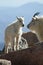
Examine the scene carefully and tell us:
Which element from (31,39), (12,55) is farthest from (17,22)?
(12,55)

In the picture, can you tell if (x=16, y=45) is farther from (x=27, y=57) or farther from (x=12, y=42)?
(x=27, y=57)

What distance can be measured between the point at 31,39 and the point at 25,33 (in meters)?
0.69

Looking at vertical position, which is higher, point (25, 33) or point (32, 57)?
point (25, 33)

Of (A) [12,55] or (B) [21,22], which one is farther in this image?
(B) [21,22]

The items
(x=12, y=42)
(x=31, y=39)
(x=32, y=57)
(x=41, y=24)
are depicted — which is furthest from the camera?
(x=31, y=39)

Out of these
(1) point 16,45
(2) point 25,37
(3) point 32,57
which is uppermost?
(2) point 25,37

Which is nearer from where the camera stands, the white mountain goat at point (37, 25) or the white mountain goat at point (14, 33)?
the white mountain goat at point (37, 25)

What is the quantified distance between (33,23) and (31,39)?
153 inches

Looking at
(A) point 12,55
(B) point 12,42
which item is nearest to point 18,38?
(B) point 12,42

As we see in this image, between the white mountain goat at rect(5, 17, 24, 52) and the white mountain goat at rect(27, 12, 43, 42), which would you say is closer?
the white mountain goat at rect(27, 12, 43, 42)

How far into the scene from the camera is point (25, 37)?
2216cm

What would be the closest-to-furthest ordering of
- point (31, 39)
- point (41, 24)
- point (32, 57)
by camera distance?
point (32, 57), point (41, 24), point (31, 39)

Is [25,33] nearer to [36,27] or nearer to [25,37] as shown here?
[25,37]

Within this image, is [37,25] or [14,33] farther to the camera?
[14,33]
